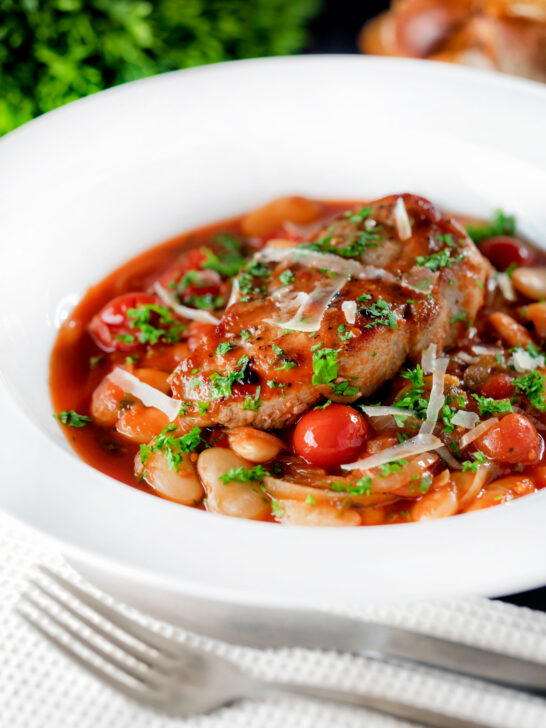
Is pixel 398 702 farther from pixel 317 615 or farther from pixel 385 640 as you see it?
pixel 317 615

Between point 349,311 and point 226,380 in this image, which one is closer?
point 226,380

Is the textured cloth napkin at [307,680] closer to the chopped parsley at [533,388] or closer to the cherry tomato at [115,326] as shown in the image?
the chopped parsley at [533,388]

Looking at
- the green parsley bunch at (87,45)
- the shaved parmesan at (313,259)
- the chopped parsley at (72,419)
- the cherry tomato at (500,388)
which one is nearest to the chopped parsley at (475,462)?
the cherry tomato at (500,388)

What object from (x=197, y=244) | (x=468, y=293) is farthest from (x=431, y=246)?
(x=197, y=244)

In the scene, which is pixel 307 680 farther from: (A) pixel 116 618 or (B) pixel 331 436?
(B) pixel 331 436

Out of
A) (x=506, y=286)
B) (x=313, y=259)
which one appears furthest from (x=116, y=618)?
(x=506, y=286)

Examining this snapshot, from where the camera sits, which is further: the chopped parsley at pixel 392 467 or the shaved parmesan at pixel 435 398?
the shaved parmesan at pixel 435 398
